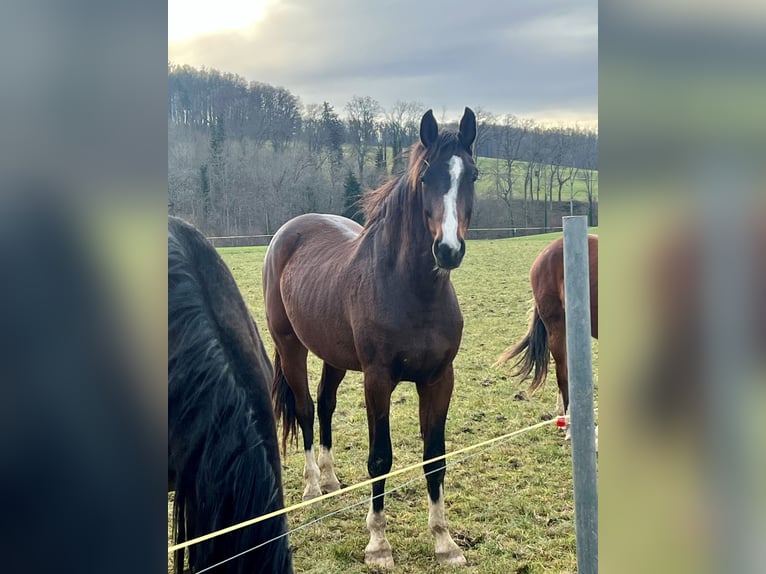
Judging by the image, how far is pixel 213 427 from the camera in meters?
1.46

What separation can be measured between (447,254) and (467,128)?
347 mm

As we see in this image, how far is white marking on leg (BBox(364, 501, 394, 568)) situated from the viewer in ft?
5.67

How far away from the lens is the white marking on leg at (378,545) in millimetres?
1728

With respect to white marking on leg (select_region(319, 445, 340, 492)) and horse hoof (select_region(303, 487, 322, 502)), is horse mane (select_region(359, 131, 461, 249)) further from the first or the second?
horse hoof (select_region(303, 487, 322, 502))

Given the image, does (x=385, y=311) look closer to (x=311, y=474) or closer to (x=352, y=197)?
(x=352, y=197)

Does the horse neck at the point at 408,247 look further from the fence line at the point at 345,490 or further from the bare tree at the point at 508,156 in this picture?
the fence line at the point at 345,490

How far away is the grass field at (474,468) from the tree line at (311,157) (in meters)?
0.12

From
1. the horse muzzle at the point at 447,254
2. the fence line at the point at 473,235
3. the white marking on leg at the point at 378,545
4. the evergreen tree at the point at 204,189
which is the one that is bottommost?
the white marking on leg at the point at 378,545

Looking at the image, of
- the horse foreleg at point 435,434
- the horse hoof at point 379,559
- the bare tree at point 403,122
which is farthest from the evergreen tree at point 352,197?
the horse hoof at point 379,559

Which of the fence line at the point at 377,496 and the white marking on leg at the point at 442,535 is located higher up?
the fence line at the point at 377,496
